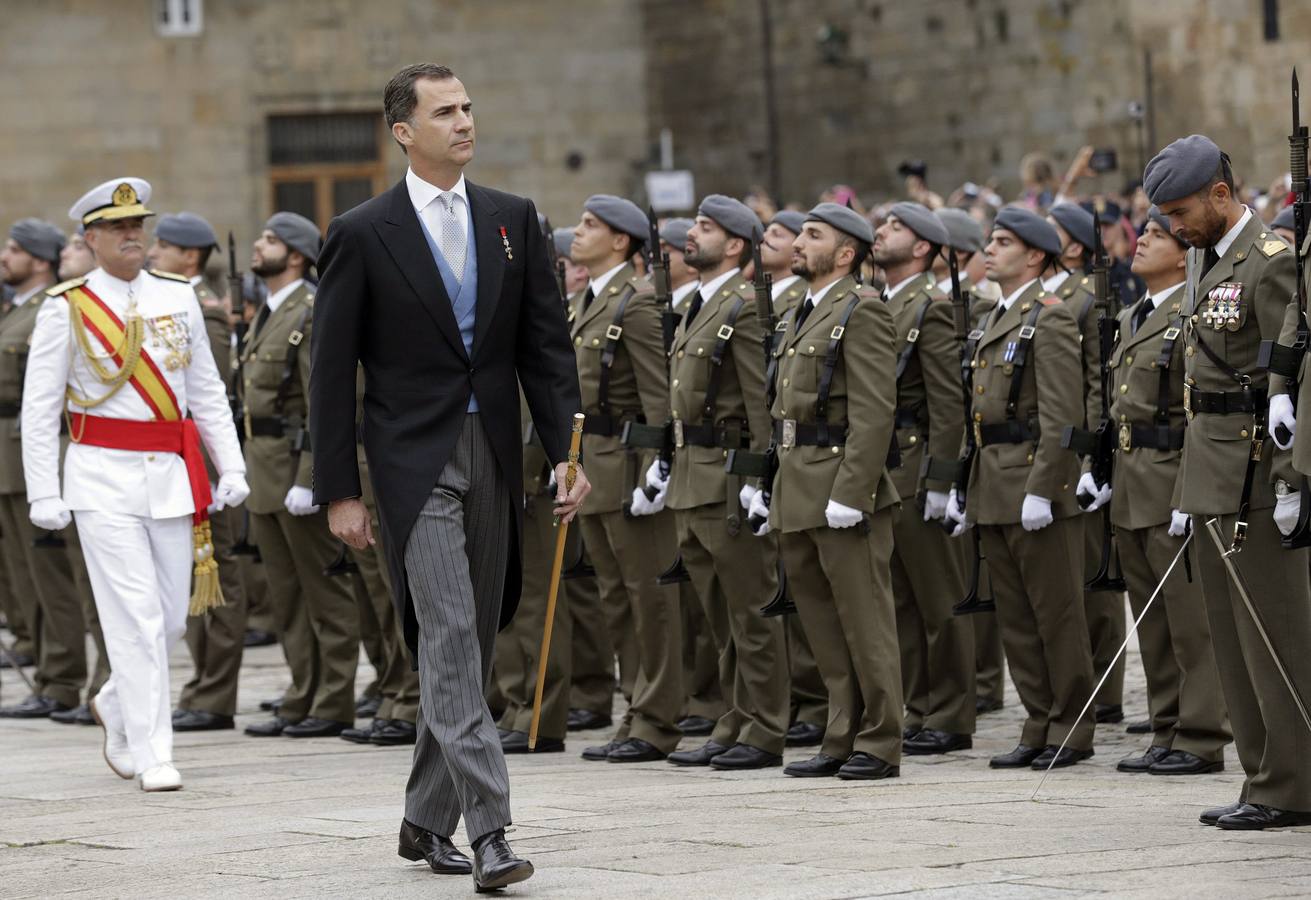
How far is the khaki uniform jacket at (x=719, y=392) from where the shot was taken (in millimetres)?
9305

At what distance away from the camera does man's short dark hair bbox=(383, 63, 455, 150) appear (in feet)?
21.4

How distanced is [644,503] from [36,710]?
404cm

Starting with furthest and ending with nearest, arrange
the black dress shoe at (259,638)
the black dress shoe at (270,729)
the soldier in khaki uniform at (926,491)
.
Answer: the black dress shoe at (259,638) → the black dress shoe at (270,729) → the soldier in khaki uniform at (926,491)

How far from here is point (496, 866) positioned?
19.8ft

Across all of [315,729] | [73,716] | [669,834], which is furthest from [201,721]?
[669,834]

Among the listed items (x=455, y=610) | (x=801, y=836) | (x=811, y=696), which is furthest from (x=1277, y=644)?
(x=811, y=696)

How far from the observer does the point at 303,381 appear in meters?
10.7

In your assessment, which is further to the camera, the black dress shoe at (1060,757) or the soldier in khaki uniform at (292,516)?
the soldier in khaki uniform at (292,516)

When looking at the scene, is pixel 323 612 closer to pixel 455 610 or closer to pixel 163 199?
pixel 455 610

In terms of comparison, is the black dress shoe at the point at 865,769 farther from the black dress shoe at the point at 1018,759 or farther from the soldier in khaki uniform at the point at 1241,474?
the soldier in khaki uniform at the point at 1241,474

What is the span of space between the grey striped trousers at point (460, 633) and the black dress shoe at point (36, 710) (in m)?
5.85

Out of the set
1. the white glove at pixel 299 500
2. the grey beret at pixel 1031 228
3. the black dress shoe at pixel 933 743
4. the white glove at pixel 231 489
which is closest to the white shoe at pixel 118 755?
the white glove at pixel 231 489

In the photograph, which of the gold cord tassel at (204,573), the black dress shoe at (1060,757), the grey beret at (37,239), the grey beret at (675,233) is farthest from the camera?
the grey beret at (37,239)

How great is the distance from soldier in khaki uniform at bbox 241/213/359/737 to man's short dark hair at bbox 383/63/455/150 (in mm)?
4082
